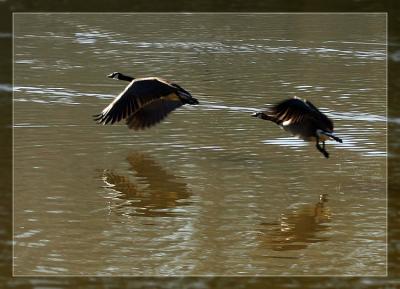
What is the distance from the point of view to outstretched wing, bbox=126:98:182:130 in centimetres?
1193

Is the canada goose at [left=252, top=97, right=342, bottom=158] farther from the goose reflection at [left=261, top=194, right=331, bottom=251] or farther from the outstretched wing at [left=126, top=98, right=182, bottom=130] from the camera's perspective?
the outstretched wing at [left=126, top=98, right=182, bottom=130]

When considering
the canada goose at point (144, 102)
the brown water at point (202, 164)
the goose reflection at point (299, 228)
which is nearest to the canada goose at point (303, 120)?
the brown water at point (202, 164)

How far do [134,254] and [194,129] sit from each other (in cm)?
447

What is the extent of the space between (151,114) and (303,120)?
75.8 inches

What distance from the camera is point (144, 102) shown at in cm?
1137

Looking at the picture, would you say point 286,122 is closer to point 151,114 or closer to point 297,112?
point 297,112

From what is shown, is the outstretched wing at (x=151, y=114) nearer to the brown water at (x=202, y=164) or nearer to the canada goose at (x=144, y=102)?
the canada goose at (x=144, y=102)

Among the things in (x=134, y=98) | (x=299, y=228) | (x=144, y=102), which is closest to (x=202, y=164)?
(x=144, y=102)

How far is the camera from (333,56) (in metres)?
17.6

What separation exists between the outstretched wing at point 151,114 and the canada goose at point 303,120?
4.36 feet

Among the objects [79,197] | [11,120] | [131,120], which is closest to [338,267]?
[79,197]
